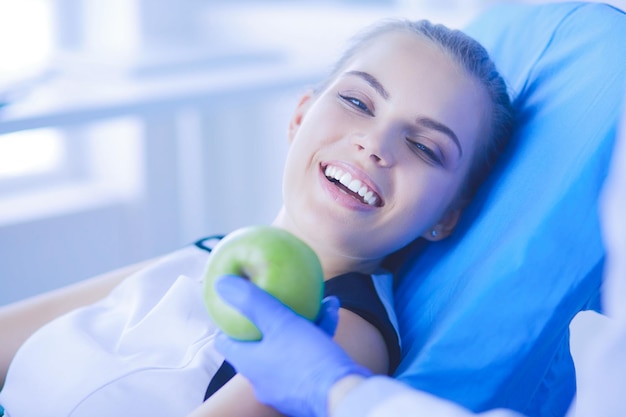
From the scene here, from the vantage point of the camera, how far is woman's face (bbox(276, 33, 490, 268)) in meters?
1.15

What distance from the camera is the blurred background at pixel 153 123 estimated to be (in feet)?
6.81

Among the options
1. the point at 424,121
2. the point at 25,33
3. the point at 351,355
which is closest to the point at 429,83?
the point at 424,121

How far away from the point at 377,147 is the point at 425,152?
0.29 ft

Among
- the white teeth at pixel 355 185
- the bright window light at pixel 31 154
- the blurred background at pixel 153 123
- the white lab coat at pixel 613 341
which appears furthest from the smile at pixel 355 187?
the bright window light at pixel 31 154

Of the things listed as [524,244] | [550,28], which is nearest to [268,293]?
[524,244]

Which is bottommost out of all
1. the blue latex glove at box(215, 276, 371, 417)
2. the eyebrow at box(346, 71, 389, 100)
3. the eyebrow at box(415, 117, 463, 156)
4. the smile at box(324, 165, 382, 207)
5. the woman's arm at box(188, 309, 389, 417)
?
the woman's arm at box(188, 309, 389, 417)

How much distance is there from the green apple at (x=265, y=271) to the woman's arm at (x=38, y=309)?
57 cm

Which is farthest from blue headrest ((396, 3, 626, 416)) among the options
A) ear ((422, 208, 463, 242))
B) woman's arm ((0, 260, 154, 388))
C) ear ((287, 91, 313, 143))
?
woman's arm ((0, 260, 154, 388))

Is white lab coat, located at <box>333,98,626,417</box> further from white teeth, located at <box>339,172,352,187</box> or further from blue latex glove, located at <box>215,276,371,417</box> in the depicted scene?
white teeth, located at <box>339,172,352,187</box>

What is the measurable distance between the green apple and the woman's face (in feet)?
0.79

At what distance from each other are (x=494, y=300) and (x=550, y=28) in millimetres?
494

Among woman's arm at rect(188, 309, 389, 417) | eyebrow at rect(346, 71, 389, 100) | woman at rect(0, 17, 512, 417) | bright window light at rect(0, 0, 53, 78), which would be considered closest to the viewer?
woman's arm at rect(188, 309, 389, 417)

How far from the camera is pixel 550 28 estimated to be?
1303mm

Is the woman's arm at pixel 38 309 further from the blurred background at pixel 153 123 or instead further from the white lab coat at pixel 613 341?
the white lab coat at pixel 613 341
